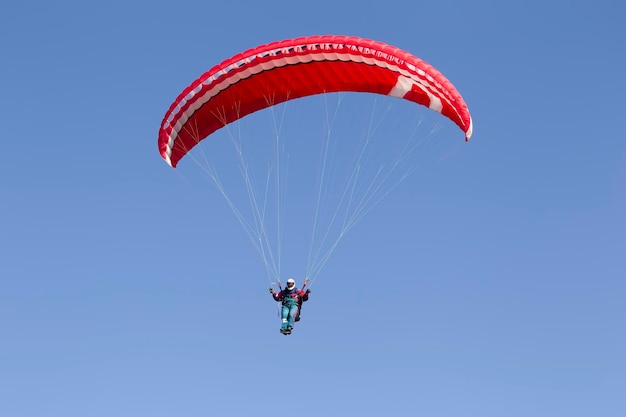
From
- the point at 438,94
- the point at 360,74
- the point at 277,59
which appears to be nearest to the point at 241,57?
the point at 277,59

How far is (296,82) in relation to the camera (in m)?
27.2

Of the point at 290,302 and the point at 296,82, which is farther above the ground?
the point at 296,82

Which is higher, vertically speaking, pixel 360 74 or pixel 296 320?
pixel 360 74

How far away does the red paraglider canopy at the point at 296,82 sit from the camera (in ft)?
84.4

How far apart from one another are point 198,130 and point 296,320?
5.11 m

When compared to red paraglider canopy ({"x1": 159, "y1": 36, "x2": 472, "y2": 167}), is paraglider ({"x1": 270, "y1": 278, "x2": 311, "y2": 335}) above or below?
below

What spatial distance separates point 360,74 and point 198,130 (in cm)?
403

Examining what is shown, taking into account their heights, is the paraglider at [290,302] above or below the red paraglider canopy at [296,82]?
below

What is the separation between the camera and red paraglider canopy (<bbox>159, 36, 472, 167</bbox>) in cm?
2572

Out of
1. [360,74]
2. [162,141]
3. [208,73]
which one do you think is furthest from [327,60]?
[162,141]

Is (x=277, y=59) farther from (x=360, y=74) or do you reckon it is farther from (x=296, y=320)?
(x=296, y=320)

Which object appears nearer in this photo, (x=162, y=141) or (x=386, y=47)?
(x=386, y=47)

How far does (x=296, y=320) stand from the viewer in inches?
1027

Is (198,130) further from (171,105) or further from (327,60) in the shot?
(327,60)
